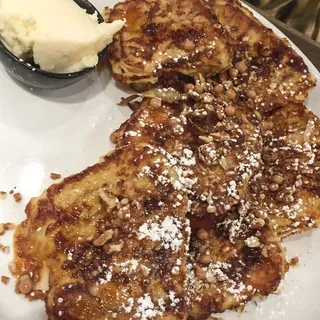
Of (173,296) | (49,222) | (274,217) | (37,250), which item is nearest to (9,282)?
(37,250)

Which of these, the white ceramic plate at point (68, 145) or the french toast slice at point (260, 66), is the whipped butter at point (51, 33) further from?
the french toast slice at point (260, 66)

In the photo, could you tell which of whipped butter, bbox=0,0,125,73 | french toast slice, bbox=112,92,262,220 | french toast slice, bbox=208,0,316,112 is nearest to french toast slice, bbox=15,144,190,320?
french toast slice, bbox=112,92,262,220

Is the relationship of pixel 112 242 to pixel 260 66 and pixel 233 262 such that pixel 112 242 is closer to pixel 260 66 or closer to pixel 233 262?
→ pixel 233 262

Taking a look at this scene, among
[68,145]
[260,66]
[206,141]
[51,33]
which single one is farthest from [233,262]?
[51,33]

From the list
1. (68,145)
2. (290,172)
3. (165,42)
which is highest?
(165,42)

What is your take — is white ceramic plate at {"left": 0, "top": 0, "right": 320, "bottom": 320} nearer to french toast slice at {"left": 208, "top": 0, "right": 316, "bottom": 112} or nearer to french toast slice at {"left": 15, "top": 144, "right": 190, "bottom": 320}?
french toast slice at {"left": 15, "top": 144, "right": 190, "bottom": 320}

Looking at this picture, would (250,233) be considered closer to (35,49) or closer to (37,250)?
(37,250)
